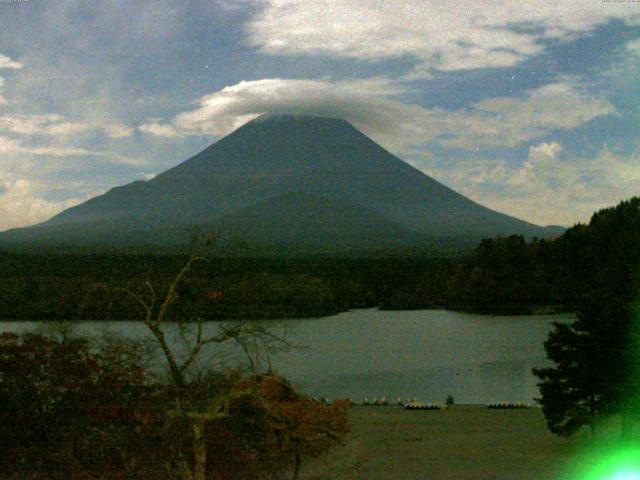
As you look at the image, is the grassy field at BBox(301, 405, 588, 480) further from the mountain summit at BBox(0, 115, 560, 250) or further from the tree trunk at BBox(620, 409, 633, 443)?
the mountain summit at BBox(0, 115, 560, 250)

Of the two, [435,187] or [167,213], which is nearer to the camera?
[167,213]

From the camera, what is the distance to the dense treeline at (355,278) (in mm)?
25109

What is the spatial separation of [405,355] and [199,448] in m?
17.6

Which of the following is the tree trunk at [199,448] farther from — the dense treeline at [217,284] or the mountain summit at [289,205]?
the mountain summit at [289,205]

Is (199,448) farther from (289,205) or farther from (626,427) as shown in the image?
(289,205)

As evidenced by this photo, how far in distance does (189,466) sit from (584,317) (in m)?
5.17

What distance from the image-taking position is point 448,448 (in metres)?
10.6

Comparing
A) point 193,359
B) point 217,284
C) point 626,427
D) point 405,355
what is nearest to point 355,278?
point 217,284

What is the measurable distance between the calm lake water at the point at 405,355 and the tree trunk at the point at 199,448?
5.67 metres

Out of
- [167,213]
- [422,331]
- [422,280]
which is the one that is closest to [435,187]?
[167,213]

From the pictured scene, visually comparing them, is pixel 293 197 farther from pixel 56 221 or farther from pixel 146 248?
pixel 146 248

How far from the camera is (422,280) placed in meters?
40.5

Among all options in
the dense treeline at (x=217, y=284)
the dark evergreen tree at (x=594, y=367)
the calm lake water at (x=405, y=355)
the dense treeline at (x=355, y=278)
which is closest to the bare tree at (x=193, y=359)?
the dark evergreen tree at (x=594, y=367)

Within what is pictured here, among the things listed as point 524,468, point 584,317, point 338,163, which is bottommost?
point 524,468
